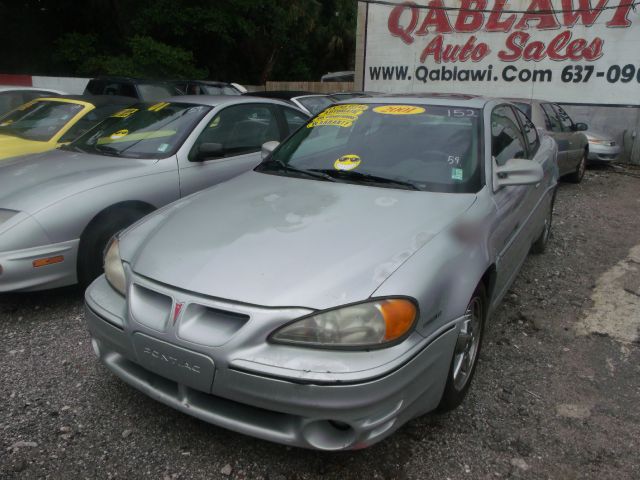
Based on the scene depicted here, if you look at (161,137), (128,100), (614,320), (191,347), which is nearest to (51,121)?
(128,100)

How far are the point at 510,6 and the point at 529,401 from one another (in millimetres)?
11577

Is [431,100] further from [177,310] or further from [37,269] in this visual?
[37,269]

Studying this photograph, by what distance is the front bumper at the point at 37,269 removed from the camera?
343 centimetres

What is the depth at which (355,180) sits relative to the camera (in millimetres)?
3164

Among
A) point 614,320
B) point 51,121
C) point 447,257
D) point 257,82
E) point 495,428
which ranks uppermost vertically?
point 447,257

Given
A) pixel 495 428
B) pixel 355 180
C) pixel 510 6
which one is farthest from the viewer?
pixel 510 6

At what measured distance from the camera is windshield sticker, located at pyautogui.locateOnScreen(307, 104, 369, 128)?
3680 millimetres

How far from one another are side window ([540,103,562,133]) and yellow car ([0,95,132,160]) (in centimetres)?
576

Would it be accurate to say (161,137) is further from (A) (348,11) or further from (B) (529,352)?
(A) (348,11)

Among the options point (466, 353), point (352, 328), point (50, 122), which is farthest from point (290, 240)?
point (50, 122)

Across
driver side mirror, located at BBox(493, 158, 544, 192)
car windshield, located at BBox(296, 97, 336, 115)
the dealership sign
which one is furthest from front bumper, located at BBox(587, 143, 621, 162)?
driver side mirror, located at BBox(493, 158, 544, 192)

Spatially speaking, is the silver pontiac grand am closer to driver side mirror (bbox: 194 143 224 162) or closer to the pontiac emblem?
the pontiac emblem

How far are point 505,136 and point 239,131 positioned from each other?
2452 mm

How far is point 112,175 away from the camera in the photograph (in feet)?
13.1
